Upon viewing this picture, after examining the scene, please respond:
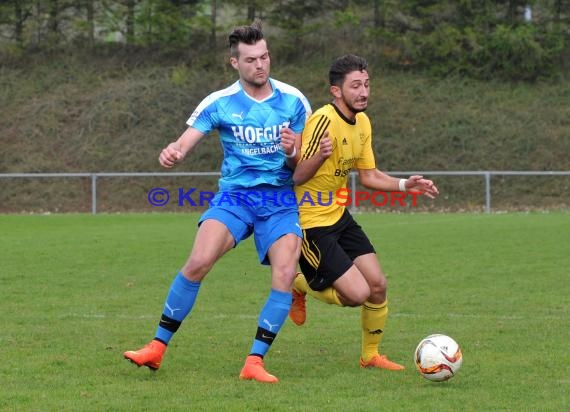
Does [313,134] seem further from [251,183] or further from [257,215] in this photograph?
[257,215]

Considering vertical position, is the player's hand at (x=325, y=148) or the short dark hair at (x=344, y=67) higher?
the short dark hair at (x=344, y=67)

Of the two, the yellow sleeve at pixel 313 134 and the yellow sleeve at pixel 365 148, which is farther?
the yellow sleeve at pixel 365 148

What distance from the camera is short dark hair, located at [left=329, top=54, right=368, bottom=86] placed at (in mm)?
6824

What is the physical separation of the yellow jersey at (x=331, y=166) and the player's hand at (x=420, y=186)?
0.42 metres

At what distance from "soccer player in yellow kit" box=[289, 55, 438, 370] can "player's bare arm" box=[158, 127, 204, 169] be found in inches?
28.3

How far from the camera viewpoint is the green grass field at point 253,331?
5.54 m

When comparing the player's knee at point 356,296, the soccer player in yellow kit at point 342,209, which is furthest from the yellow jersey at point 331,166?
the player's knee at point 356,296

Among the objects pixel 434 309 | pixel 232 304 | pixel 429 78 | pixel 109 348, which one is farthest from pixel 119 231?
pixel 429 78

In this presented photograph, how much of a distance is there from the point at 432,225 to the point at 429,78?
12.3 m

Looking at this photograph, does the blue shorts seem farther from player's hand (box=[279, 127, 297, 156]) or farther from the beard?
the beard

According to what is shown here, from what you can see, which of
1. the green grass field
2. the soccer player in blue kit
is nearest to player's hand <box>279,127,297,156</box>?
the soccer player in blue kit

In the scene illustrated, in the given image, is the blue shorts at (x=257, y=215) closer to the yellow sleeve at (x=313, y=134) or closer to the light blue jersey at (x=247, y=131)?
the light blue jersey at (x=247, y=131)

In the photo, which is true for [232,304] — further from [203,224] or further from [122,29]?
[122,29]

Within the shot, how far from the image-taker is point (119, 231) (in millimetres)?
19297
